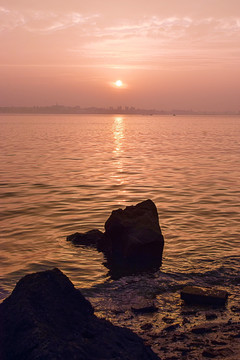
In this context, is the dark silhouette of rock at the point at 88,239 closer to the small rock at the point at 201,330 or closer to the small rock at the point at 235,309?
the small rock at the point at 235,309

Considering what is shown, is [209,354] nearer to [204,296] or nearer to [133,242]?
[204,296]

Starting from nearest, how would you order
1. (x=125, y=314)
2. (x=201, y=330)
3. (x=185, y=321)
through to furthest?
(x=201, y=330), (x=185, y=321), (x=125, y=314)

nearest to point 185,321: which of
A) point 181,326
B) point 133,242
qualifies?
point 181,326

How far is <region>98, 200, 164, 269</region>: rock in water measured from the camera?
13227 mm

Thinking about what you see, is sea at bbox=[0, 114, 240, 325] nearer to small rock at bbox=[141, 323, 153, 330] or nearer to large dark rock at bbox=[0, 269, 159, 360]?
small rock at bbox=[141, 323, 153, 330]

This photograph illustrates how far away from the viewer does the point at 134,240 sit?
43.3 ft

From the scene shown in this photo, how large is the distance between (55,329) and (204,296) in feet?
15.8

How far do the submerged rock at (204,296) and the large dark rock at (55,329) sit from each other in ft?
12.0

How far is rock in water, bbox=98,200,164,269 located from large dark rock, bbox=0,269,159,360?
6.14 metres

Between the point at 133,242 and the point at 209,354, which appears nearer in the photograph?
the point at 209,354

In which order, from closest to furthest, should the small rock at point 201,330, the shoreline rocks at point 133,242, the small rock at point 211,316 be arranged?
the small rock at point 201,330 → the small rock at point 211,316 → the shoreline rocks at point 133,242

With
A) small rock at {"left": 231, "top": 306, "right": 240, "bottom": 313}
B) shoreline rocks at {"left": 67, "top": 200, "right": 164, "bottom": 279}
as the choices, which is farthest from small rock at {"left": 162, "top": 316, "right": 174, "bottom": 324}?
shoreline rocks at {"left": 67, "top": 200, "right": 164, "bottom": 279}

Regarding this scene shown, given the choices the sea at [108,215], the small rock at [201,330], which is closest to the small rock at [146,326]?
the small rock at [201,330]

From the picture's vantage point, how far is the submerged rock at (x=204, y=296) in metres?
9.89
